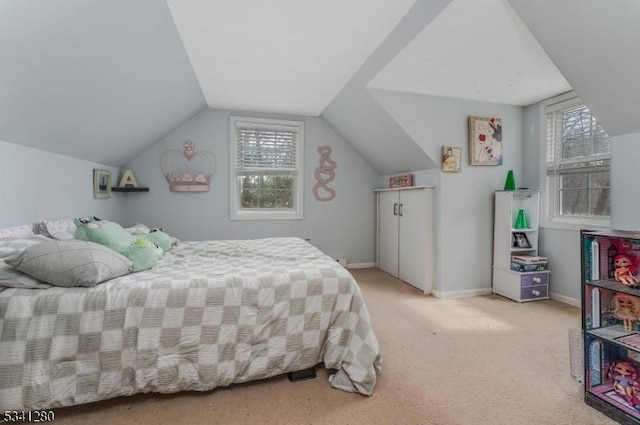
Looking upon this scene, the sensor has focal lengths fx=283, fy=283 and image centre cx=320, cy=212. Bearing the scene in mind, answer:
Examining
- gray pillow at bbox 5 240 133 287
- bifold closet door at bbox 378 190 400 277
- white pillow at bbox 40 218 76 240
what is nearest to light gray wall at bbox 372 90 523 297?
bifold closet door at bbox 378 190 400 277

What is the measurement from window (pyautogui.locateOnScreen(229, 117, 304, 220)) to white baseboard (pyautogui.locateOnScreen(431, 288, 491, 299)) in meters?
2.06

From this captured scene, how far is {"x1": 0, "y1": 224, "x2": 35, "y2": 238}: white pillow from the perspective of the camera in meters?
1.71

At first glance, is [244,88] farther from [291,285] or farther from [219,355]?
[219,355]

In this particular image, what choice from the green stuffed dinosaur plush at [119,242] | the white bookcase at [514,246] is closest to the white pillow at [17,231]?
the green stuffed dinosaur plush at [119,242]

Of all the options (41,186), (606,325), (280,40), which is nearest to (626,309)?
(606,325)

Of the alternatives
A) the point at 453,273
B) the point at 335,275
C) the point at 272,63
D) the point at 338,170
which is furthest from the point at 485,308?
the point at 272,63

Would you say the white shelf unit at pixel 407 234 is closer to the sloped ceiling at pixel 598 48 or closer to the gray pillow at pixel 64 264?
the sloped ceiling at pixel 598 48

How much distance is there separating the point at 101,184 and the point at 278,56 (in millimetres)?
2288

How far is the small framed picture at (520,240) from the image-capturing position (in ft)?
10.6

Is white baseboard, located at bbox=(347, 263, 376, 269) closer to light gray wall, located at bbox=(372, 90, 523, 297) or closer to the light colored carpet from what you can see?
light gray wall, located at bbox=(372, 90, 523, 297)

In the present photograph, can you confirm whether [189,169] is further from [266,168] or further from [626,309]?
[626,309]

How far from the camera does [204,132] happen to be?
12.3 ft

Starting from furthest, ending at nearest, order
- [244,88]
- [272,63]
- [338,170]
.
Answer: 1. [338,170]
2. [244,88]
3. [272,63]

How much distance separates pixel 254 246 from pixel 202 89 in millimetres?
1888
